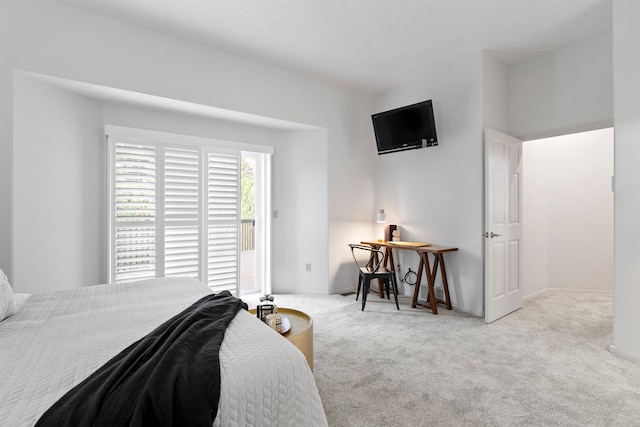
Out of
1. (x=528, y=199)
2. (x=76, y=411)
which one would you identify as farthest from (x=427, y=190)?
(x=76, y=411)

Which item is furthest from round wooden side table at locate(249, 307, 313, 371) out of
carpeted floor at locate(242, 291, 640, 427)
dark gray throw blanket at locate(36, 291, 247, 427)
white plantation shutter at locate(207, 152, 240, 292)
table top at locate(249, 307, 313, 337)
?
white plantation shutter at locate(207, 152, 240, 292)

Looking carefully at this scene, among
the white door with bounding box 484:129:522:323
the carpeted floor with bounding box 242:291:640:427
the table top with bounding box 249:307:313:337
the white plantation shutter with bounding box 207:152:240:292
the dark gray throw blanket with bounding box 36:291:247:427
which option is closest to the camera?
the dark gray throw blanket with bounding box 36:291:247:427

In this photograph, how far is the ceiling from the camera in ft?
9.15

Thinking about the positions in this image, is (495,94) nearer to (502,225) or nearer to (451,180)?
(451,180)

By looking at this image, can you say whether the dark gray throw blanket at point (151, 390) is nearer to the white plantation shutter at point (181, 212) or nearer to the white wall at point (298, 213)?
the white plantation shutter at point (181, 212)

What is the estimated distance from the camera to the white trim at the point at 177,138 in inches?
137

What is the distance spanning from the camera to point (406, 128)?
161 inches

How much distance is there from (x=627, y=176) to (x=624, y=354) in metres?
1.38

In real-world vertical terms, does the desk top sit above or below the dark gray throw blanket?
above

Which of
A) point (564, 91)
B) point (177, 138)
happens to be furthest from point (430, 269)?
point (177, 138)

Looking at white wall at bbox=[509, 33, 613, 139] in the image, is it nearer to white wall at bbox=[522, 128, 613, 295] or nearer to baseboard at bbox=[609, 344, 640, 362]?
white wall at bbox=[522, 128, 613, 295]

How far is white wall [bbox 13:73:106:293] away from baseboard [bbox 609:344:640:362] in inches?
186

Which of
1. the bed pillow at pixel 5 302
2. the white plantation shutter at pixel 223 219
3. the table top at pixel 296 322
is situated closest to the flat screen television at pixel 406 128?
the white plantation shutter at pixel 223 219

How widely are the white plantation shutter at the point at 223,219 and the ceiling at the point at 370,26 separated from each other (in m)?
1.32
